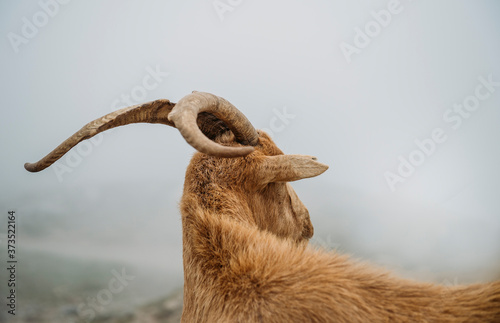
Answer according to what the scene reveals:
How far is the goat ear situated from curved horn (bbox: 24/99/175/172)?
0.85 metres

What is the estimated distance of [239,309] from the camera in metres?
2.03

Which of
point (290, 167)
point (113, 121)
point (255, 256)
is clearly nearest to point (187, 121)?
point (113, 121)

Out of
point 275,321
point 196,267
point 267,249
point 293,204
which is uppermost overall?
point 293,204

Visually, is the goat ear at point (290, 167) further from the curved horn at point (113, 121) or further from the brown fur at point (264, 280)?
the curved horn at point (113, 121)

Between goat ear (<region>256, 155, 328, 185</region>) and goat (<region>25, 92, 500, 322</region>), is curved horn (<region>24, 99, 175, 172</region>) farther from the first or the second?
goat ear (<region>256, 155, 328, 185</region>)

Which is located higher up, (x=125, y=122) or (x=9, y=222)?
(x=125, y=122)

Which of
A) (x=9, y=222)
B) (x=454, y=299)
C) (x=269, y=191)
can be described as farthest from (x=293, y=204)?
(x=9, y=222)

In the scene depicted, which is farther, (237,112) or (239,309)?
(237,112)

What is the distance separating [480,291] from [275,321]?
44.4 inches

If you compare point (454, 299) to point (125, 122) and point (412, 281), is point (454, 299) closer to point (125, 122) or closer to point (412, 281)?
point (412, 281)

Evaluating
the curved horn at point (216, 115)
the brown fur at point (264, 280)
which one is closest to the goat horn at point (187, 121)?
the curved horn at point (216, 115)

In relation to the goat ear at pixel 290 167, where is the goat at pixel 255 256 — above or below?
below

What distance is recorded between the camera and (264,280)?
2061 millimetres

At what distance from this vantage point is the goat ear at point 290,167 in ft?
9.08
